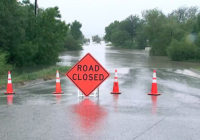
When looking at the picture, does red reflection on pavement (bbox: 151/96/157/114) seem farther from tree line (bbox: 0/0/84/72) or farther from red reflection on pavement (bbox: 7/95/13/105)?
tree line (bbox: 0/0/84/72)

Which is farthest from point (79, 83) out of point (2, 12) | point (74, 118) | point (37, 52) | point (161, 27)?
point (161, 27)

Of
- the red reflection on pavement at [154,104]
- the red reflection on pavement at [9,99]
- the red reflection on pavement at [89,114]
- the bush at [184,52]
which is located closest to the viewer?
the red reflection on pavement at [89,114]

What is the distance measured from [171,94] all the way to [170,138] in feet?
21.2

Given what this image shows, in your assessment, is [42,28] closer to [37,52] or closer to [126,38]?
[37,52]

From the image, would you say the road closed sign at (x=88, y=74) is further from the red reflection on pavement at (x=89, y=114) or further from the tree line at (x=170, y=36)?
the tree line at (x=170, y=36)

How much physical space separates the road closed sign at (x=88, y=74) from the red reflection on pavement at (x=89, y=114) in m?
0.71

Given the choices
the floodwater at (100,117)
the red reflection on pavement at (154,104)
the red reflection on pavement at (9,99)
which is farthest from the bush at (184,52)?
the red reflection on pavement at (9,99)

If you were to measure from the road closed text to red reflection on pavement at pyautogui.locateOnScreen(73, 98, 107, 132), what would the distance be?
0.92 metres

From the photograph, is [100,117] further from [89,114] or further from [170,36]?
[170,36]

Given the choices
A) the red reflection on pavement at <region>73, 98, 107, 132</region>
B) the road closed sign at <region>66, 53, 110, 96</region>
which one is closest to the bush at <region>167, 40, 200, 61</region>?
the road closed sign at <region>66, 53, 110, 96</region>

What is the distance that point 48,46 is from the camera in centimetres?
3244

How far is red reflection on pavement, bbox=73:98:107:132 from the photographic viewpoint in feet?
24.6

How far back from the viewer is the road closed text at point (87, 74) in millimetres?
11570

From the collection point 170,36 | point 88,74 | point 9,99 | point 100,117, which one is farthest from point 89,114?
point 170,36
